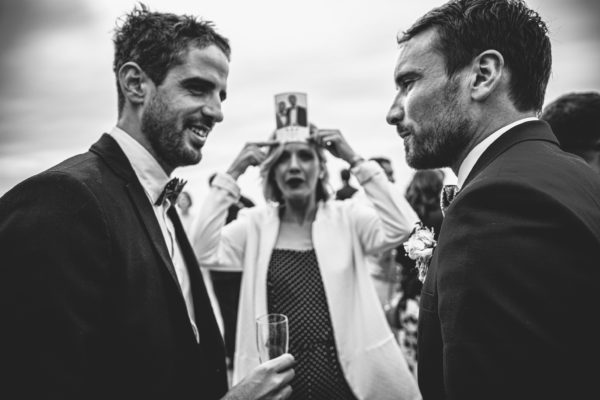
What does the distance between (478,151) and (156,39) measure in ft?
5.26

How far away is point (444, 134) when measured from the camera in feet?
5.00

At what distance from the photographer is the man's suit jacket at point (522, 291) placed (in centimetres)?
94

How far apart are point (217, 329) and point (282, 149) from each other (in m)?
1.64

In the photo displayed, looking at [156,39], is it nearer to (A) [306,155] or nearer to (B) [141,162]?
(B) [141,162]

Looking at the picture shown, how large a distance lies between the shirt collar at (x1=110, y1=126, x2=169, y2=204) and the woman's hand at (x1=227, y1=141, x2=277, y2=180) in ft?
4.30

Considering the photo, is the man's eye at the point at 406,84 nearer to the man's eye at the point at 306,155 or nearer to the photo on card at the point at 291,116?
the photo on card at the point at 291,116

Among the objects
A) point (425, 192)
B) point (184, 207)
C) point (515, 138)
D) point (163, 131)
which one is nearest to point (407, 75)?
point (515, 138)

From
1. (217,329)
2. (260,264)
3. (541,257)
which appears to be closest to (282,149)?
(260,264)

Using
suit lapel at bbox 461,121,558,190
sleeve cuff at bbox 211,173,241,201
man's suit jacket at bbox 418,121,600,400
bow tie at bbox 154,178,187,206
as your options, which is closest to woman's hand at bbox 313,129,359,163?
sleeve cuff at bbox 211,173,241,201

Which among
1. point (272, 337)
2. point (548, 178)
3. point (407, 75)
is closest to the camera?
point (548, 178)

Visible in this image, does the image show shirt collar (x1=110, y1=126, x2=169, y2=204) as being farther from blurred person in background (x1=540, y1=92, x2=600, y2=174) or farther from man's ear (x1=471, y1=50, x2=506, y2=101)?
Result: blurred person in background (x1=540, y1=92, x2=600, y2=174)

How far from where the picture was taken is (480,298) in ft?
3.22

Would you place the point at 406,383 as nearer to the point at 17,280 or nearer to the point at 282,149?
the point at 282,149

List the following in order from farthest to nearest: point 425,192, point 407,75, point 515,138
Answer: point 425,192 → point 407,75 → point 515,138
